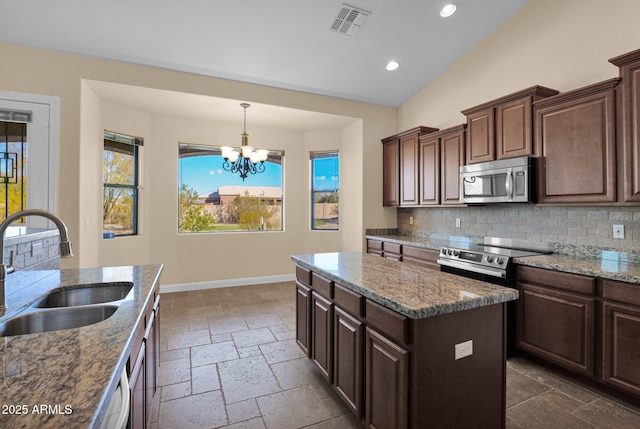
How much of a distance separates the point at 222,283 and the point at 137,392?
412 cm

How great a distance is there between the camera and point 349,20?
3477 mm

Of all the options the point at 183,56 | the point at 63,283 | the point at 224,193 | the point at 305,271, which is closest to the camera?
the point at 63,283

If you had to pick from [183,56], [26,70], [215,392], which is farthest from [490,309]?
[26,70]

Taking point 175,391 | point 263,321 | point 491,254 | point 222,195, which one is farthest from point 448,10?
point 175,391

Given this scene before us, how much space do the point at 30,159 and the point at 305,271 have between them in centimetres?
324

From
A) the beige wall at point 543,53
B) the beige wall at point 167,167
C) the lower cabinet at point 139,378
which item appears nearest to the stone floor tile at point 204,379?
the lower cabinet at point 139,378

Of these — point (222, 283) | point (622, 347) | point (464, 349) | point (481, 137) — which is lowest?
point (222, 283)

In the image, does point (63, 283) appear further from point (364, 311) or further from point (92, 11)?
point (92, 11)

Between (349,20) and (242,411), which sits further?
(349,20)

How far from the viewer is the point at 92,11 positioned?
121 inches

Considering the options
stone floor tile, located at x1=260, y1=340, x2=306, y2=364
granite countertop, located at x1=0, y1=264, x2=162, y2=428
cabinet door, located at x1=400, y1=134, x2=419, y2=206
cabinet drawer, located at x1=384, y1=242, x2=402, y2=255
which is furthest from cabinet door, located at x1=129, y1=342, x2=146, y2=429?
cabinet door, located at x1=400, y1=134, x2=419, y2=206

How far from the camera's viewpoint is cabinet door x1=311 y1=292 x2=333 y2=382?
2182 mm

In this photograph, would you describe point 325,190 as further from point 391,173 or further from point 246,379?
point 246,379

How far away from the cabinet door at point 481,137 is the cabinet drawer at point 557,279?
1.34 metres
